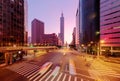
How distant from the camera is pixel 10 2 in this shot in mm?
137875

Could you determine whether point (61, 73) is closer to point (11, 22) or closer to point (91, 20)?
point (11, 22)

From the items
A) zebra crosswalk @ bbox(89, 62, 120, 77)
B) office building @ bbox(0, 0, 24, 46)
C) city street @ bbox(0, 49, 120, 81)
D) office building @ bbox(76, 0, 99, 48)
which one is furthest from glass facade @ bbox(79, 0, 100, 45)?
zebra crosswalk @ bbox(89, 62, 120, 77)

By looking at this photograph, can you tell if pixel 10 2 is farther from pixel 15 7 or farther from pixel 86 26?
pixel 86 26

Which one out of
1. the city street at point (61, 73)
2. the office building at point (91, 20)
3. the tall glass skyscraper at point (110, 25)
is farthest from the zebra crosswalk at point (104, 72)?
the office building at point (91, 20)

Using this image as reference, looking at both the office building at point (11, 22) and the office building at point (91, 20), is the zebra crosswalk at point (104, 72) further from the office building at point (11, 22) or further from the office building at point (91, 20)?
the office building at point (11, 22)

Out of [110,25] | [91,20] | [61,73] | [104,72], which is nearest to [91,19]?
[91,20]

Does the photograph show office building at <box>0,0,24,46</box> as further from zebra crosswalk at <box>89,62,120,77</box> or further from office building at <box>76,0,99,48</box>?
zebra crosswalk at <box>89,62,120,77</box>

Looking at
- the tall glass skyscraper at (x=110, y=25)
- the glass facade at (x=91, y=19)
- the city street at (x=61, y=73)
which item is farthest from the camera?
the glass facade at (x=91, y=19)

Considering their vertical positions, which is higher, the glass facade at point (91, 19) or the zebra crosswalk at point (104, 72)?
the glass facade at point (91, 19)

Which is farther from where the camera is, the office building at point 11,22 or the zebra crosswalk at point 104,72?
the office building at point 11,22

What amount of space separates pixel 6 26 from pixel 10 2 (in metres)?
20.6

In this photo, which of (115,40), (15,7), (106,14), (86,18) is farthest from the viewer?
(86,18)

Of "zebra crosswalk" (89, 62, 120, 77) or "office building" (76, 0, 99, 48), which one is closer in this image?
"zebra crosswalk" (89, 62, 120, 77)

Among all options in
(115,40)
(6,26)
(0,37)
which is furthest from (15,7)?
(115,40)
